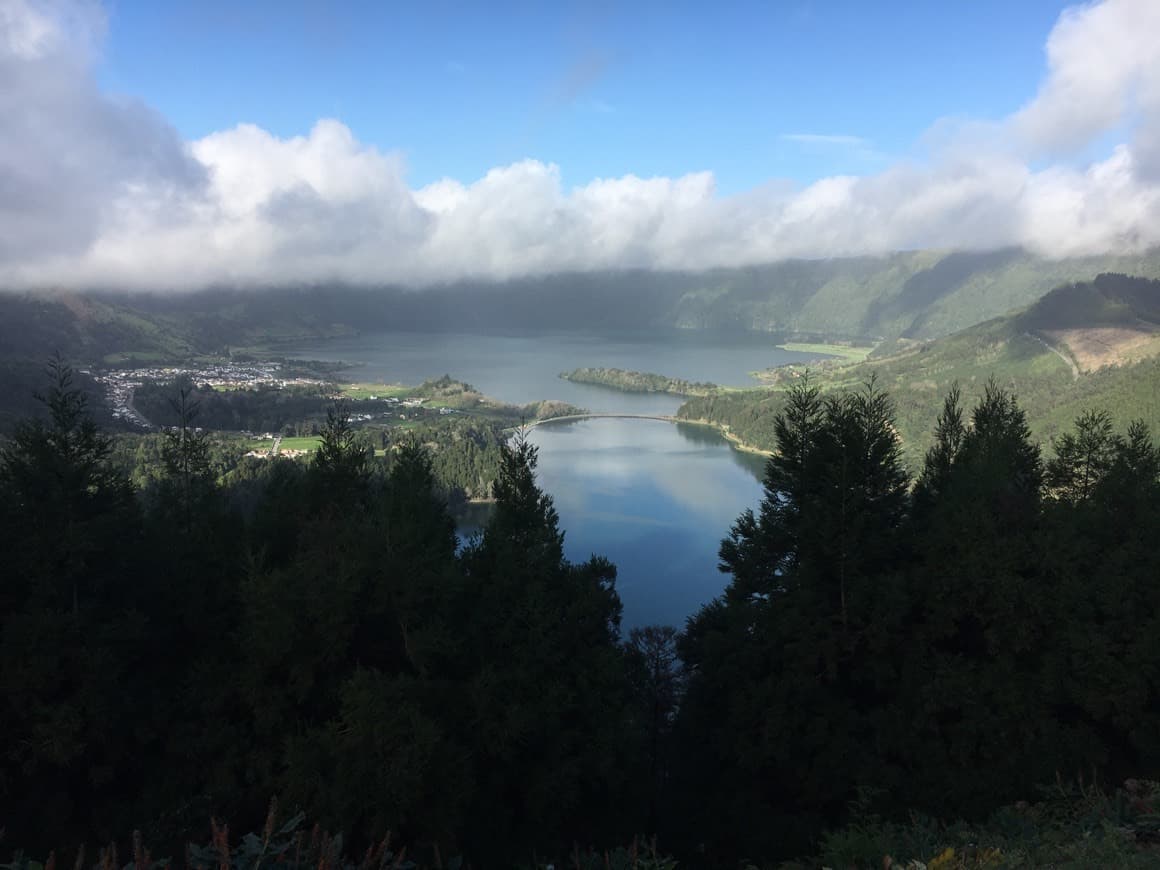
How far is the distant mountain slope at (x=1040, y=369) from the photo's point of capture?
74.5 metres

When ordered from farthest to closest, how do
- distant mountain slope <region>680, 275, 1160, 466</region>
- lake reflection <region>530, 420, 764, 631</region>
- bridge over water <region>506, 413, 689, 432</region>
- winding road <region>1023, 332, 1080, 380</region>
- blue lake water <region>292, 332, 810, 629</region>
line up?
winding road <region>1023, 332, 1080, 380</region> → bridge over water <region>506, 413, 689, 432</region> → distant mountain slope <region>680, 275, 1160, 466</region> → blue lake water <region>292, 332, 810, 629</region> → lake reflection <region>530, 420, 764, 631</region>

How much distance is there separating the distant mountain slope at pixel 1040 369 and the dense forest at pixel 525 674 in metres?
53.4

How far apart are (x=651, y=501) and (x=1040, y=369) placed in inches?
3379

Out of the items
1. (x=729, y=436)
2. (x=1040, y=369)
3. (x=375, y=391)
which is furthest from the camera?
(x=375, y=391)

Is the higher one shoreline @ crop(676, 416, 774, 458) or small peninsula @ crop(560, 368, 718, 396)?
small peninsula @ crop(560, 368, 718, 396)

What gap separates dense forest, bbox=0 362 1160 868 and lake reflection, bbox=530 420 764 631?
20.6m

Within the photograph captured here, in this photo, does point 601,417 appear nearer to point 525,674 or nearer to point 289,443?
point 289,443

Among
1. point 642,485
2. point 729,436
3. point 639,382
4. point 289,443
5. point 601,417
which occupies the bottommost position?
point 642,485

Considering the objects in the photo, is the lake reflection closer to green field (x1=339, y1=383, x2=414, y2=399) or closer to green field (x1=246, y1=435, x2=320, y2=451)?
green field (x1=246, y1=435, x2=320, y2=451)

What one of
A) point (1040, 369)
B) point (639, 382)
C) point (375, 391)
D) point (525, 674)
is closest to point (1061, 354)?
point (1040, 369)

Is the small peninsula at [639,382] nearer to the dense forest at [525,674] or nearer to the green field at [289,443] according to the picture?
the green field at [289,443]

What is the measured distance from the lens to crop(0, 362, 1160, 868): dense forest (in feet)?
29.7

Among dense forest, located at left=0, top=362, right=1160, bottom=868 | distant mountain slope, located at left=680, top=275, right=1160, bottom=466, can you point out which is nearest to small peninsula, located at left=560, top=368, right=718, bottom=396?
distant mountain slope, located at left=680, top=275, right=1160, bottom=466

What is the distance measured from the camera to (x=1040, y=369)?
108 m
